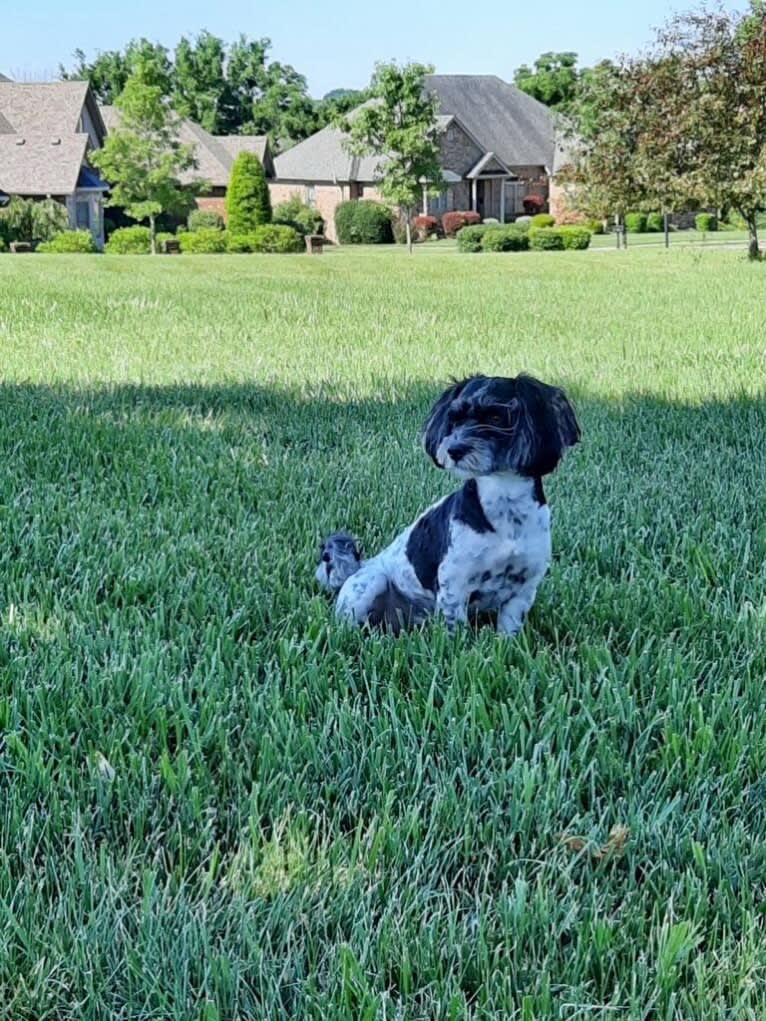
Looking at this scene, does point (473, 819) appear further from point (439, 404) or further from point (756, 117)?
point (756, 117)

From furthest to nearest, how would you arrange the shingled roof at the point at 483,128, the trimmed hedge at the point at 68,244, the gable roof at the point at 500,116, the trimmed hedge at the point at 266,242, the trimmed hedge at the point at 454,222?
1. the gable roof at the point at 500,116
2. the shingled roof at the point at 483,128
3. the trimmed hedge at the point at 454,222
4. the trimmed hedge at the point at 266,242
5. the trimmed hedge at the point at 68,244

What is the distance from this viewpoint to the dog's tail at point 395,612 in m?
2.57

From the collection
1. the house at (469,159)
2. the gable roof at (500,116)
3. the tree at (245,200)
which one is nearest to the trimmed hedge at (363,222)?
the tree at (245,200)

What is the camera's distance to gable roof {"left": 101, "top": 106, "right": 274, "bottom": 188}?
5116 centimetres

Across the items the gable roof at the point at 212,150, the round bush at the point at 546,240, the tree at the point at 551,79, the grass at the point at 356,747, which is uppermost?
the tree at the point at 551,79

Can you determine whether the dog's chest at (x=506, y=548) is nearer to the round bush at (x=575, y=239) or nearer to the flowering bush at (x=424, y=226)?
the round bush at (x=575, y=239)

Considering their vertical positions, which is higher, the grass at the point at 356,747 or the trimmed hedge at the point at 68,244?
the trimmed hedge at the point at 68,244

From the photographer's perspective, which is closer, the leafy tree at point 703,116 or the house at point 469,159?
the leafy tree at point 703,116

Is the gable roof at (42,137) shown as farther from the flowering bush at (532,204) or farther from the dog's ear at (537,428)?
the dog's ear at (537,428)

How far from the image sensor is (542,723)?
6.96 ft

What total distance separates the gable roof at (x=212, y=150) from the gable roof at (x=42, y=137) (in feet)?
14.6

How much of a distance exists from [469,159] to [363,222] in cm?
1382

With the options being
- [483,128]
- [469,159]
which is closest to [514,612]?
[469,159]

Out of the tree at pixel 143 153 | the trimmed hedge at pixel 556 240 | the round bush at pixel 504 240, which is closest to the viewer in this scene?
the round bush at pixel 504 240
